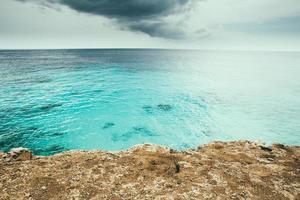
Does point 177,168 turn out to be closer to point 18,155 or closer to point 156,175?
point 156,175

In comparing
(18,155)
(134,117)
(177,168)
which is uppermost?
(18,155)

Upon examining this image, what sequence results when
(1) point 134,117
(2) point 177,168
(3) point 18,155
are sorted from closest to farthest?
(2) point 177,168, (3) point 18,155, (1) point 134,117

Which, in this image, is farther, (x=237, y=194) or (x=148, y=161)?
(x=148, y=161)

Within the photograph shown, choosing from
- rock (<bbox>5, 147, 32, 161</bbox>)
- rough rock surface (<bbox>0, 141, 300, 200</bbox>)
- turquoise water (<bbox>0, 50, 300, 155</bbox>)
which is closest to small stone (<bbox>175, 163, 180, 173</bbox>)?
rough rock surface (<bbox>0, 141, 300, 200</bbox>)

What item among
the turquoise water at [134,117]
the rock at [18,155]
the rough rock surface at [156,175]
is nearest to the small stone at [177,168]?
the rough rock surface at [156,175]

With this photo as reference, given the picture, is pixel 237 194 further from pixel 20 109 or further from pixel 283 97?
pixel 283 97

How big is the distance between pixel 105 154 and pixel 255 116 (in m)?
35.6

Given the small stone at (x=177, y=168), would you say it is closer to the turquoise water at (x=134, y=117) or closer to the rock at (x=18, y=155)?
the rock at (x=18, y=155)

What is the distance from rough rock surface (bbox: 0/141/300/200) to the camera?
9789mm

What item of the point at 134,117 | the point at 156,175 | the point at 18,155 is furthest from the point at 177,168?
the point at 134,117

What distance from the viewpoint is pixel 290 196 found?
9.67 meters

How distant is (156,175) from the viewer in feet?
37.0

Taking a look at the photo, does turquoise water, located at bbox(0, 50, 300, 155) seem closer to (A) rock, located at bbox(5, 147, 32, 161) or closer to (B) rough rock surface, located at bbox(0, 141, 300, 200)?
(A) rock, located at bbox(5, 147, 32, 161)

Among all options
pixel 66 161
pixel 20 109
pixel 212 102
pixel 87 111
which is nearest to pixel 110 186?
pixel 66 161
